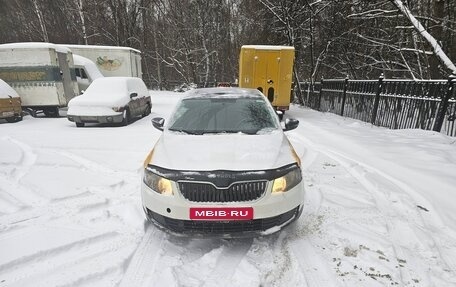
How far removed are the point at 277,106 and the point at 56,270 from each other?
10664 millimetres

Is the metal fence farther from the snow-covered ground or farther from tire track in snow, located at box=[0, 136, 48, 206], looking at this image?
tire track in snow, located at box=[0, 136, 48, 206]

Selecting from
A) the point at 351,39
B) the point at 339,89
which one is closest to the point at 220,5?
the point at 351,39

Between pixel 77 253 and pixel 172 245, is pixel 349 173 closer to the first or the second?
pixel 172 245

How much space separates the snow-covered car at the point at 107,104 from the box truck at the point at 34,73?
2.73 metres

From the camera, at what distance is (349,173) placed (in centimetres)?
560

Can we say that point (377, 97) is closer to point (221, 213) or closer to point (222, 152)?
point (222, 152)

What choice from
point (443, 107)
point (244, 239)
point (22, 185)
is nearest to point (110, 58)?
point (22, 185)

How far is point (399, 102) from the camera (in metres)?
8.95

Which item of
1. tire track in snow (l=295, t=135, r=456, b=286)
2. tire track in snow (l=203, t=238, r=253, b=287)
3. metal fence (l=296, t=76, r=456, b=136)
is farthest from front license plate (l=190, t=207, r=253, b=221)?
metal fence (l=296, t=76, r=456, b=136)

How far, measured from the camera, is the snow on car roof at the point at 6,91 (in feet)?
37.1

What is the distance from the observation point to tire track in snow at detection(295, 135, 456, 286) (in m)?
2.80

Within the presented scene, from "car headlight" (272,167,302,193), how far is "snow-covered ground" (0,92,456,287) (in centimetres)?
68

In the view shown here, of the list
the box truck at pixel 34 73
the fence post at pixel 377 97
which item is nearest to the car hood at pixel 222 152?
the fence post at pixel 377 97

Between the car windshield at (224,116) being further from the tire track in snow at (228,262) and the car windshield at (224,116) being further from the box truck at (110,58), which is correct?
the box truck at (110,58)
